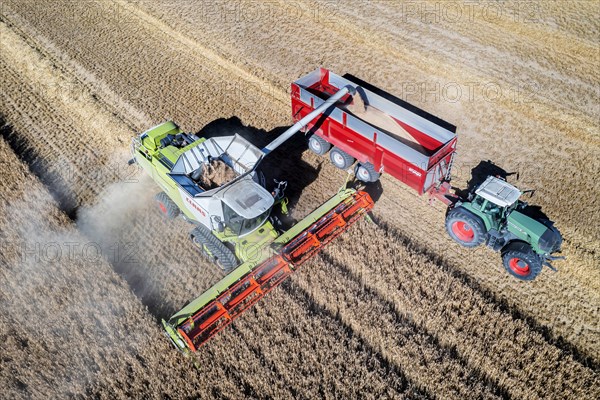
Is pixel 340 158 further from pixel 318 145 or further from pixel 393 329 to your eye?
pixel 393 329

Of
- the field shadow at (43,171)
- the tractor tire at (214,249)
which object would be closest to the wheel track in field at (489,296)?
the tractor tire at (214,249)

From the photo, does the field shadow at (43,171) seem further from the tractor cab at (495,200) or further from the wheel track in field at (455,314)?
the tractor cab at (495,200)

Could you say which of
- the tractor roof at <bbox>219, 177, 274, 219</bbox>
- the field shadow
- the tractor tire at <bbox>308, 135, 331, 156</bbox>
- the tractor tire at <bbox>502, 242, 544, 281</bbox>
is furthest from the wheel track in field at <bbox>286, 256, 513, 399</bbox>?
the field shadow

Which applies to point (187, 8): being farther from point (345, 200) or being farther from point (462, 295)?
point (462, 295)

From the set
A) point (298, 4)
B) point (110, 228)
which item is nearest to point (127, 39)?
point (298, 4)

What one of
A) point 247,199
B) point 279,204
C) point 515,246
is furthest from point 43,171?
point 515,246

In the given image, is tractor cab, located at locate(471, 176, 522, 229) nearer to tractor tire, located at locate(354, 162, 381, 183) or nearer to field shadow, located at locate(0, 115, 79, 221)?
tractor tire, located at locate(354, 162, 381, 183)
